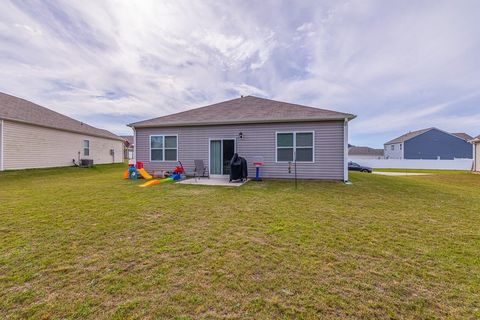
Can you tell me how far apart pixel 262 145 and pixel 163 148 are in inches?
195

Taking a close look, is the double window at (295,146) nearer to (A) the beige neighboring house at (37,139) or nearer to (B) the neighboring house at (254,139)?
(B) the neighboring house at (254,139)

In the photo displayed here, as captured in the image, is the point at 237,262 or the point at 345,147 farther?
the point at 345,147

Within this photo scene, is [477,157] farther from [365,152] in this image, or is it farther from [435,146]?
[365,152]

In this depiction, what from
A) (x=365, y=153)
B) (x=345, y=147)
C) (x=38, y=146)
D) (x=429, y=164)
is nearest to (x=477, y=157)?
(x=429, y=164)

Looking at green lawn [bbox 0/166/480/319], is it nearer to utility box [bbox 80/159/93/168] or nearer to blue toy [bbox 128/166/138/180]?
blue toy [bbox 128/166/138/180]

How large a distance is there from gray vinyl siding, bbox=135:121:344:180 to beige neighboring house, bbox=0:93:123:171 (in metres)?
7.51

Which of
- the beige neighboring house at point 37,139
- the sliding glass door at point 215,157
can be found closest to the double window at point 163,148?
the sliding glass door at point 215,157

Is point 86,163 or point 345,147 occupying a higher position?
point 345,147

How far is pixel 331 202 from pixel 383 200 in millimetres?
1620

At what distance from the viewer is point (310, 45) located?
10109 mm

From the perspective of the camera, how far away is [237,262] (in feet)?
8.00

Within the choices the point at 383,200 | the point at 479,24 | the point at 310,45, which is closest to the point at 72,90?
the point at 310,45

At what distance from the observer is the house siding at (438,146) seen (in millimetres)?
28906

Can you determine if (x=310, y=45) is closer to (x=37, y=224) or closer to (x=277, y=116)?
(x=277, y=116)
